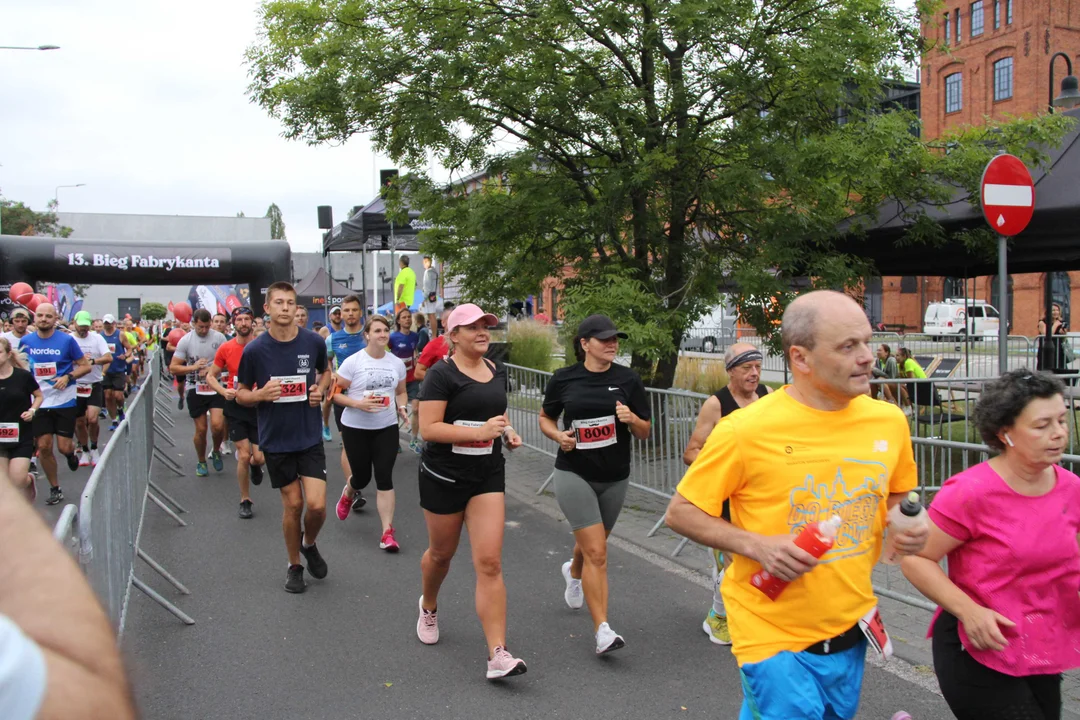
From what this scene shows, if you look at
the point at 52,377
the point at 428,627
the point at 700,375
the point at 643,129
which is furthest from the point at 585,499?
the point at 700,375

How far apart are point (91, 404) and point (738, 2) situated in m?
9.62

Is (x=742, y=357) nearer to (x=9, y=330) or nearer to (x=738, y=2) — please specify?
(x=738, y=2)

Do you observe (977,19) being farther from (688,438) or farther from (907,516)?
(907,516)

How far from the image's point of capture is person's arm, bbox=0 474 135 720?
0.78 m

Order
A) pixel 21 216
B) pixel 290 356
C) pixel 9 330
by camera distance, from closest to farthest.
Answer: pixel 290 356 → pixel 9 330 → pixel 21 216

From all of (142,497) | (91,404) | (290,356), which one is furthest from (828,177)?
(91,404)

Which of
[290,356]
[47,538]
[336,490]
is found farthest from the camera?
[336,490]

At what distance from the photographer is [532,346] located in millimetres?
18703

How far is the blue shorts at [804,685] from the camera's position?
2.77 meters

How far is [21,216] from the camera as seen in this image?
48938 millimetres

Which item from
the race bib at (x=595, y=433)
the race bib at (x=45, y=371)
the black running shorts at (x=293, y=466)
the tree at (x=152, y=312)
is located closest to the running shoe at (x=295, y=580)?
the black running shorts at (x=293, y=466)

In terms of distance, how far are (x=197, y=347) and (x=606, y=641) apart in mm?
8887

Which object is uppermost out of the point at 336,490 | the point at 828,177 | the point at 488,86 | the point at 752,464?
the point at 488,86

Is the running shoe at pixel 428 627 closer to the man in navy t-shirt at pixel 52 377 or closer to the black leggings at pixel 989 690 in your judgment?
the black leggings at pixel 989 690
